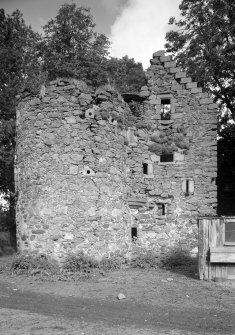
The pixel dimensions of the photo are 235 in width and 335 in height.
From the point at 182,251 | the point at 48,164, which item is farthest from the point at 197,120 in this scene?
the point at 48,164

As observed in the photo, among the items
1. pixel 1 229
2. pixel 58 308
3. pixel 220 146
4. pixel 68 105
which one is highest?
pixel 68 105

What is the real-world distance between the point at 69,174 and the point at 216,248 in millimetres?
4574

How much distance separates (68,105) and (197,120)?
4639 mm

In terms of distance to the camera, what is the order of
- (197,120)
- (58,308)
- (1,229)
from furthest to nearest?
(1,229) < (197,120) < (58,308)

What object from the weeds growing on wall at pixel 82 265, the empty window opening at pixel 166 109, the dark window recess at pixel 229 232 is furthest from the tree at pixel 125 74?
the dark window recess at pixel 229 232

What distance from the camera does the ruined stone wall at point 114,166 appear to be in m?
11.2

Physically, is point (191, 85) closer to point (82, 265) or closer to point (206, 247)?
point (206, 247)

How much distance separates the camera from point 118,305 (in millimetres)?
7805

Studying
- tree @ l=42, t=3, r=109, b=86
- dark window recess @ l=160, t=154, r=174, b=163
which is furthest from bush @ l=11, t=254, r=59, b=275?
tree @ l=42, t=3, r=109, b=86

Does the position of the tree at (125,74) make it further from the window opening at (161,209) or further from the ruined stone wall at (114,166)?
the window opening at (161,209)

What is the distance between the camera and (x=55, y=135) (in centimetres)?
1148

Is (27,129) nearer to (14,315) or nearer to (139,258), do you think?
(139,258)

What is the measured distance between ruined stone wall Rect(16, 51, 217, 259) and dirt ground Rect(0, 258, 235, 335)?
160 cm

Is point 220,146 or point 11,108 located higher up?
point 11,108
